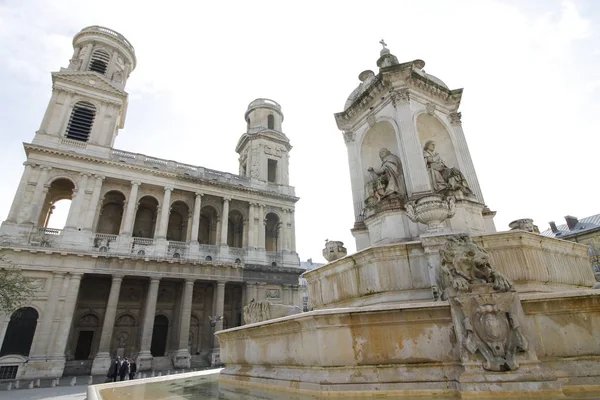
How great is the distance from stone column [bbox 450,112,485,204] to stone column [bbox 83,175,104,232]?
23.4 m

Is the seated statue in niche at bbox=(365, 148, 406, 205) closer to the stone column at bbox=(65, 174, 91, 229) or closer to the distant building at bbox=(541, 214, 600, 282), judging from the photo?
the stone column at bbox=(65, 174, 91, 229)

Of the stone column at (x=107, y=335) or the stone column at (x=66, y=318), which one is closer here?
the stone column at (x=66, y=318)

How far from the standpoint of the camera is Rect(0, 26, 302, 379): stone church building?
750 inches

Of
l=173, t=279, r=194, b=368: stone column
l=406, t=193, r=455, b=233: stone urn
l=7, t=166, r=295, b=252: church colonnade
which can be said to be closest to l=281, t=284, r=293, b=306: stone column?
l=7, t=166, r=295, b=252: church colonnade

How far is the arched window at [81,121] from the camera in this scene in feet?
79.3

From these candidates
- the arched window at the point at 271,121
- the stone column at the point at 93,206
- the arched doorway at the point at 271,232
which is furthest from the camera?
the arched window at the point at 271,121

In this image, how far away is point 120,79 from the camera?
28828mm

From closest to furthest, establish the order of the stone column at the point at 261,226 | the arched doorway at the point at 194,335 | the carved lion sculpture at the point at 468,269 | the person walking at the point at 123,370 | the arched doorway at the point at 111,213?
the carved lion sculpture at the point at 468,269 → the person walking at the point at 123,370 → the arched doorway at the point at 194,335 → the arched doorway at the point at 111,213 → the stone column at the point at 261,226

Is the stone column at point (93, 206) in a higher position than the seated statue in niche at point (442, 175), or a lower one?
higher

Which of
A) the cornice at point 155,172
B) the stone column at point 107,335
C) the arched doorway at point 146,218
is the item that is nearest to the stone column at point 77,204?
the cornice at point 155,172

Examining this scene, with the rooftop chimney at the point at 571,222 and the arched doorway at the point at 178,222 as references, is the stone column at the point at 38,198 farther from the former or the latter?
the rooftop chimney at the point at 571,222

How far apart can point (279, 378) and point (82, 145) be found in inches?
1040

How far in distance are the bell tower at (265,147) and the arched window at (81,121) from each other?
13906 millimetres

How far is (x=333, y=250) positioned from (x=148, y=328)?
63.8ft
